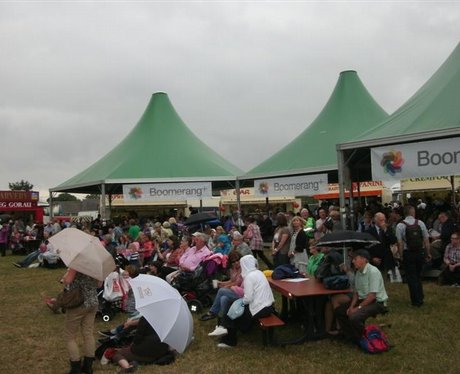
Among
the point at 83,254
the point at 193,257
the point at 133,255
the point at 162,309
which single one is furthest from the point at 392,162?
the point at 83,254

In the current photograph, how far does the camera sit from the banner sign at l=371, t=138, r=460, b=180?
27.4 ft

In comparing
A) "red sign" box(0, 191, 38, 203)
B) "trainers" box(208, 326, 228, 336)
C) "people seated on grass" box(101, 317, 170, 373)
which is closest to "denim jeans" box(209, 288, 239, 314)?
"trainers" box(208, 326, 228, 336)

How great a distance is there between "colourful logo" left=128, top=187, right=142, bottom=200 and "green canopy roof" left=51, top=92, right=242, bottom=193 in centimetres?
44

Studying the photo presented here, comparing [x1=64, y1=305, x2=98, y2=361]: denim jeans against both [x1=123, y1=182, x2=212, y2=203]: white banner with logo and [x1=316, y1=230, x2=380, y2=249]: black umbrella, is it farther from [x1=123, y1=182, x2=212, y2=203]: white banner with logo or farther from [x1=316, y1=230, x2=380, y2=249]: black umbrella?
[x1=123, y1=182, x2=212, y2=203]: white banner with logo

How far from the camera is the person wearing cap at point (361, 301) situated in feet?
16.8

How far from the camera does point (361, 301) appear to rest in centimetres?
532

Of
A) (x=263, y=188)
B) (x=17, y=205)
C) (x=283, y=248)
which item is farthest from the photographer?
(x=17, y=205)

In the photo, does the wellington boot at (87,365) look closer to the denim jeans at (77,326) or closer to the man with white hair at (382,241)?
the denim jeans at (77,326)

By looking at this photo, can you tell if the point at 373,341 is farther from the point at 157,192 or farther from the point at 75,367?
the point at 157,192

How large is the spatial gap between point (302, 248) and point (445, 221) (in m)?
2.74

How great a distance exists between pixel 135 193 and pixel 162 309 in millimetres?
11666

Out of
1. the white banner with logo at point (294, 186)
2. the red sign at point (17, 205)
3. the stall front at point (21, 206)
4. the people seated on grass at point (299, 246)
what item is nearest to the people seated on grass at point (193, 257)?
the people seated on grass at point (299, 246)

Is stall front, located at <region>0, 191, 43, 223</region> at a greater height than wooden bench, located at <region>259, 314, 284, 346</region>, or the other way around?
stall front, located at <region>0, 191, 43, 223</region>

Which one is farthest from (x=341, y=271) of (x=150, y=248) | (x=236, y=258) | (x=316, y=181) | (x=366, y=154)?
(x=316, y=181)
